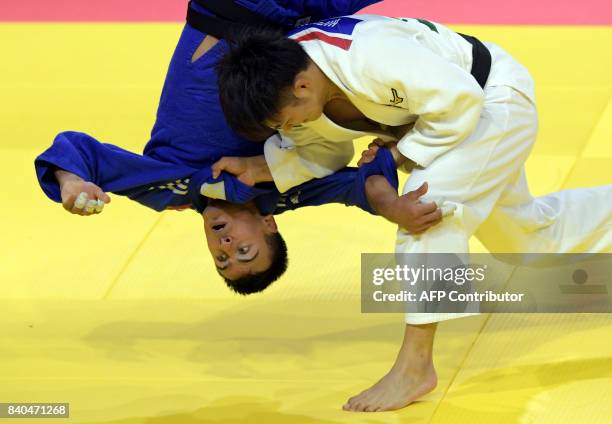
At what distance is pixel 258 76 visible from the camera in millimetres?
3053

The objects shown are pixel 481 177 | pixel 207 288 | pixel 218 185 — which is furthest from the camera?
pixel 207 288

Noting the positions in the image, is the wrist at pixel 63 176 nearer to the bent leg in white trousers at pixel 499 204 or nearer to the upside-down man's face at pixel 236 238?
the upside-down man's face at pixel 236 238

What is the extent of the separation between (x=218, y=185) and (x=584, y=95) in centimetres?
261

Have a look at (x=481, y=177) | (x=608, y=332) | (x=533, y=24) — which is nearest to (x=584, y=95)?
(x=533, y=24)

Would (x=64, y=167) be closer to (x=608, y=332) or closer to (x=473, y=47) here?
(x=473, y=47)

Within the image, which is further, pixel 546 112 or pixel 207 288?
pixel 546 112

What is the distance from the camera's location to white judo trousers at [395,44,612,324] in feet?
10.4

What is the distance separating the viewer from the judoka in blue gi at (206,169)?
3.32 metres

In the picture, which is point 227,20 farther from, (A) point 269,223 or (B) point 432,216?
(B) point 432,216

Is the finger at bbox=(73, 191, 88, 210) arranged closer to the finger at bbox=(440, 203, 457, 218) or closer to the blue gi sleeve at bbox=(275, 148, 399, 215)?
the blue gi sleeve at bbox=(275, 148, 399, 215)

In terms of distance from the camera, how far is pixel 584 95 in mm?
5523

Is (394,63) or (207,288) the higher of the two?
(394,63)

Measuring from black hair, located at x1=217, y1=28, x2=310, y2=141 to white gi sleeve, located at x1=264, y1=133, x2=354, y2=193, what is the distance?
0.74 feet

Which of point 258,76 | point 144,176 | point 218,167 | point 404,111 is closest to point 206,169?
point 218,167
